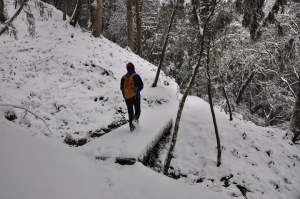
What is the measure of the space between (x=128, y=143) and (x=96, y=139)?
1.03m

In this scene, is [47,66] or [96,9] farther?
[96,9]

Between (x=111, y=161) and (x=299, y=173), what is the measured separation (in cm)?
713

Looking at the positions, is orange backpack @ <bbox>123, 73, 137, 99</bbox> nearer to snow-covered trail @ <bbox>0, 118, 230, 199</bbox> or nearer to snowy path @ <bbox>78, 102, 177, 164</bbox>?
snowy path @ <bbox>78, 102, 177, 164</bbox>

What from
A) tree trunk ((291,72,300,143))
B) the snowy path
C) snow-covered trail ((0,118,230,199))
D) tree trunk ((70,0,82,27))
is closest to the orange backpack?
the snowy path

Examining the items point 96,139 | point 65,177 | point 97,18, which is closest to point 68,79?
point 96,139

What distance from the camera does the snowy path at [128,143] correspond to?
16.4 ft

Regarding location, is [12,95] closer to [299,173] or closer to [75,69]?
[75,69]

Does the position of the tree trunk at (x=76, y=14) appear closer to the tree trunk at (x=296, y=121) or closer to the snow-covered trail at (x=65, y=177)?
the snow-covered trail at (x=65, y=177)

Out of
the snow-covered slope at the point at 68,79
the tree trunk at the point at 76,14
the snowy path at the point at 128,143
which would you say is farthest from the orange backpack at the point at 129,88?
the tree trunk at the point at 76,14

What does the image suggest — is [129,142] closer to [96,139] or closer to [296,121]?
[96,139]

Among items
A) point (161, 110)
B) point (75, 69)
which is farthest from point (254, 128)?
point (75, 69)

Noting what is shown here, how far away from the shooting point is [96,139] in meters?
6.19

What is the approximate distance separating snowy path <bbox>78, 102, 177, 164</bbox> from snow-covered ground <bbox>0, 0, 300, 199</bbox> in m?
0.09

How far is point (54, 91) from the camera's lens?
9328 millimetres
